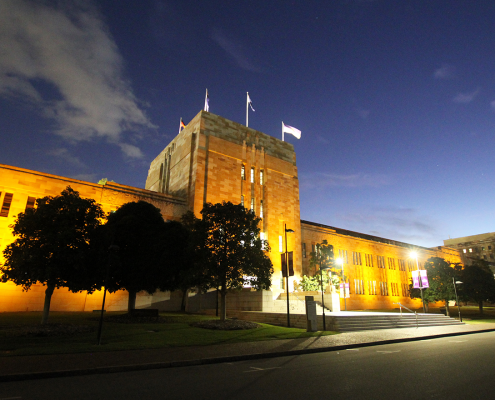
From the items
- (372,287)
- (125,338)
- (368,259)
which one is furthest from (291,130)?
(125,338)

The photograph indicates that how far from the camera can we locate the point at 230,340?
60.8ft

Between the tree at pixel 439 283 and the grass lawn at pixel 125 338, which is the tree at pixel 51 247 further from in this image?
the tree at pixel 439 283

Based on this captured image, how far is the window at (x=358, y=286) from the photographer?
195 ft

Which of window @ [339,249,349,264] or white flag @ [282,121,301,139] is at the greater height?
white flag @ [282,121,301,139]

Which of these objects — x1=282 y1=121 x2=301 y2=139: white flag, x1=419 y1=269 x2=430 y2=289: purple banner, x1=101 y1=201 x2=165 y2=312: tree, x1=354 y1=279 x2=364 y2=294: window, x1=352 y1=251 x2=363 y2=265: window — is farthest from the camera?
x1=352 y1=251 x2=363 y2=265: window

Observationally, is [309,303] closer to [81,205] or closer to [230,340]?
[230,340]

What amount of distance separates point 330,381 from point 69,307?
34.1m

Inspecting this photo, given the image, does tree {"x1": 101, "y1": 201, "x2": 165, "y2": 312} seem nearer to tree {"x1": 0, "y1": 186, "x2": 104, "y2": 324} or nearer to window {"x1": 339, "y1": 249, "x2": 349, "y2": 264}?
tree {"x1": 0, "y1": 186, "x2": 104, "y2": 324}

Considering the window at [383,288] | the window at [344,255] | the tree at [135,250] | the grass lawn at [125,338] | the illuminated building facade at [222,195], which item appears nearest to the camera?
the grass lawn at [125,338]

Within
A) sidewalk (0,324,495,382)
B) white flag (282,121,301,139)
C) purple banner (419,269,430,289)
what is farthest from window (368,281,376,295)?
sidewalk (0,324,495,382)

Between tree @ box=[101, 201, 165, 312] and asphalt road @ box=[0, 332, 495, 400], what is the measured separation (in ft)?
54.9

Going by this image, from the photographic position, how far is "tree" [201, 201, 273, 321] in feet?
86.8

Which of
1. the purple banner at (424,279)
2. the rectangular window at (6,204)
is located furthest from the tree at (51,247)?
the purple banner at (424,279)

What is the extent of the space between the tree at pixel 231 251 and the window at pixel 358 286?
121 ft
